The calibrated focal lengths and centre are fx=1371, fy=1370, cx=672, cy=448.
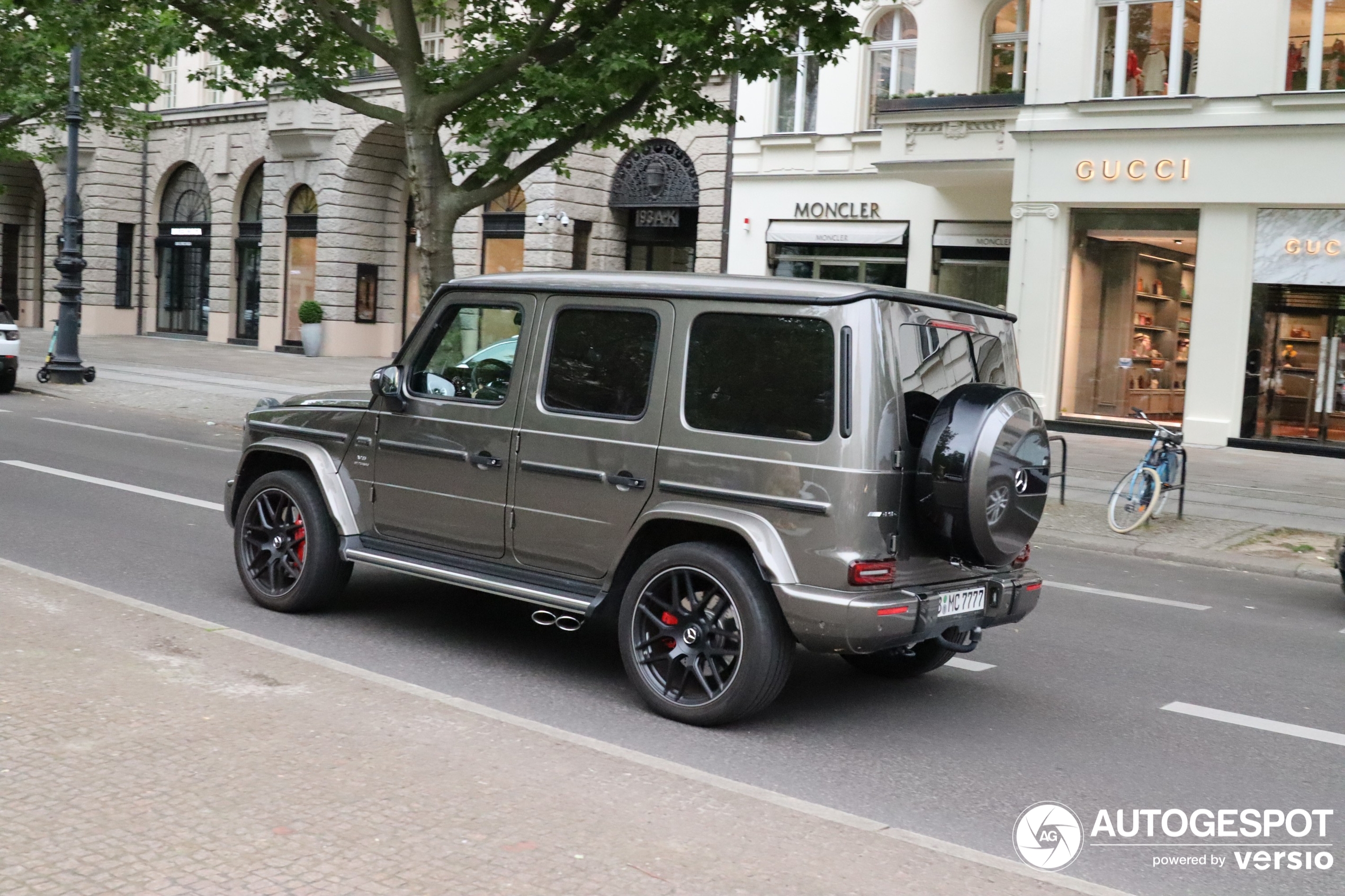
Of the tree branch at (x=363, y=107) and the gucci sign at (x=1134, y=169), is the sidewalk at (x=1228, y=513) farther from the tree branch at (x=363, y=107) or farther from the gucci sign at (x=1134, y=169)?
the tree branch at (x=363, y=107)

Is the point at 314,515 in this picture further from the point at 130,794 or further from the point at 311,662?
the point at 130,794

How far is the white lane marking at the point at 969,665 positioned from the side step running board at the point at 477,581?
2.09m

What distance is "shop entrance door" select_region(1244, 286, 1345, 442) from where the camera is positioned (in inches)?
761

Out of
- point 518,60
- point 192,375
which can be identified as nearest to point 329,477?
point 518,60

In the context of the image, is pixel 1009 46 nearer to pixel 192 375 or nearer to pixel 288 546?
pixel 192 375

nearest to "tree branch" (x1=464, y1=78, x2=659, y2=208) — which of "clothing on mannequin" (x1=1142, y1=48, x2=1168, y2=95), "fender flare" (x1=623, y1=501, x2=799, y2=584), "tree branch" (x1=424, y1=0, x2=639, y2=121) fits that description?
"tree branch" (x1=424, y1=0, x2=639, y2=121)

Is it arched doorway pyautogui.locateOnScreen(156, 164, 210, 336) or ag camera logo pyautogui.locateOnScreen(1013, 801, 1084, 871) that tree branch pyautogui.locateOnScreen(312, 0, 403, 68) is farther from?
arched doorway pyautogui.locateOnScreen(156, 164, 210, 336)

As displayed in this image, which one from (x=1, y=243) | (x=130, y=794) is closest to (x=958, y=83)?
(x=130, y=794)

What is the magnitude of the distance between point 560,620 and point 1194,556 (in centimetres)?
700

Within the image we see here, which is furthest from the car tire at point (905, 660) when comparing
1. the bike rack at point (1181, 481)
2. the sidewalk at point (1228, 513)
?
the bike rack at point (1181, 481)

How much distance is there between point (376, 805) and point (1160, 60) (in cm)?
1922

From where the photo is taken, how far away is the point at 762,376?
18.4 ft

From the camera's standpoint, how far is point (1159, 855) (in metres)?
4.45

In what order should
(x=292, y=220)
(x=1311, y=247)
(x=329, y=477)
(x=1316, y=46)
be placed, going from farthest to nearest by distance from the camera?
1. (x=292, y=220)
2. (x=1311, y=247)
3. (x=1316, y=46)
4. (x=329, y=477)
